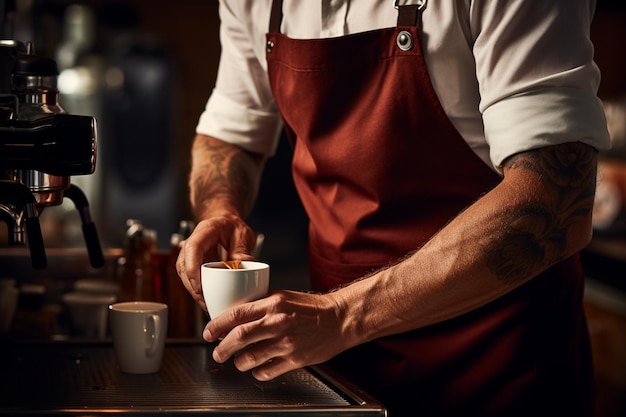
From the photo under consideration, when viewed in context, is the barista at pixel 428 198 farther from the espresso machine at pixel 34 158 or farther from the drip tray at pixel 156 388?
the espresso machine at pixel 34 158

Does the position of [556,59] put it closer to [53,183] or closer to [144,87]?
[53,183]

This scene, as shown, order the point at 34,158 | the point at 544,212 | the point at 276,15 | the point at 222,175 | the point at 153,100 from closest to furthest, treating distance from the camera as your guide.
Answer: the point at 34,158
the point at 544,212
the point at 276,15
the point at 222,175
the point at 153,100

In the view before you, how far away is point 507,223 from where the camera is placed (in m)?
1.24

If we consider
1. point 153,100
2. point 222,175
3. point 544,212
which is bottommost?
point 153,100

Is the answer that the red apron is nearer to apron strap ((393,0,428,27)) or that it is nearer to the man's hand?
apron strap ((393,0,428,27))

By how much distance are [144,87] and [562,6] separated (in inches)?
169

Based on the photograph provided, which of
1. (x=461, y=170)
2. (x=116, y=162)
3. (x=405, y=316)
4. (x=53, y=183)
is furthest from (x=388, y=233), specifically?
(x=116, y=162)

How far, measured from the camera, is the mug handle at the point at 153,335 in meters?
1.33

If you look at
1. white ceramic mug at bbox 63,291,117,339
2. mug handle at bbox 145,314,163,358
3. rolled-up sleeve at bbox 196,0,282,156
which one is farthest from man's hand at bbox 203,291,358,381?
rolled-up sleeve at bbox 196,0,282,156

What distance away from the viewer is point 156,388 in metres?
1.25

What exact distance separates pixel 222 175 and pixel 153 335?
47 centimetres

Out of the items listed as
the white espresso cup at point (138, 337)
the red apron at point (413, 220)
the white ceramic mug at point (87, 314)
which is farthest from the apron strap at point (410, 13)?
the white ceramic mug at point (87, 314)

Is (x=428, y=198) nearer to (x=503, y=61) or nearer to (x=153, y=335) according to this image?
(x=503, y=61)

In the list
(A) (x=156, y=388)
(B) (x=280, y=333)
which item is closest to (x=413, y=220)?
(B) (x=280, y=333)
